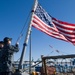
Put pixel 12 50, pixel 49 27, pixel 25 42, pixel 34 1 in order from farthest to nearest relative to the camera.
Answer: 1. pixel 49 27
2. pixel 34 1
3. pixel 25 42
4. pixel 12 50

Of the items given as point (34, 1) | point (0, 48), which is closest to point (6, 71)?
point (0, 48)

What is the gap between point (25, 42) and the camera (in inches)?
348

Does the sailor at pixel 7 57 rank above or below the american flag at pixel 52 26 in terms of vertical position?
below

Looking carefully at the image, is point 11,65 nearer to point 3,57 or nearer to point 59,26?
point 3,57

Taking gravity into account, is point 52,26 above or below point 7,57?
above

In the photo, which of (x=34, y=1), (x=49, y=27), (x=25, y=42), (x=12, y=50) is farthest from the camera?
(x=49, y=27)

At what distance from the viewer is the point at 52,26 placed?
1224cm

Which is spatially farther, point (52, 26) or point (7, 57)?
point (52, 26)

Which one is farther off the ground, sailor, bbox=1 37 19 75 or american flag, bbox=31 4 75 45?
american flag, bbox=31 4 75 45

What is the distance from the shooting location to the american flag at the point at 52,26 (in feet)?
37.7

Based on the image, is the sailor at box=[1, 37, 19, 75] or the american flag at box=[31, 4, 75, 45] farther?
the american flag at box=[31, 4, 75, 45]

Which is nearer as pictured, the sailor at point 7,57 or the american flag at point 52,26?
the sailor at point 7,57

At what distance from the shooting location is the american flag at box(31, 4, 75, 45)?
11484 mm

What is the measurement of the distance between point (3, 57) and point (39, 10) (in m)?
5.19
